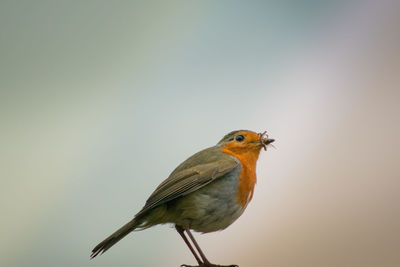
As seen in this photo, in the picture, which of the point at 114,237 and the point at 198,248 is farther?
the point at 198,248

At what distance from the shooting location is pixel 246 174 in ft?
13.4

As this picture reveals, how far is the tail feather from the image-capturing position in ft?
11.6

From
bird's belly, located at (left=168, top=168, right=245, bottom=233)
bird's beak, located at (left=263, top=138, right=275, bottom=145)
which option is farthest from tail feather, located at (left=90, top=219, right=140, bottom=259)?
bird's beak, located at (left=263, top=138, right=275, bottom=145)

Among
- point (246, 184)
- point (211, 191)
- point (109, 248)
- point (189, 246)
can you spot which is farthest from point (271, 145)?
point (109, 248)

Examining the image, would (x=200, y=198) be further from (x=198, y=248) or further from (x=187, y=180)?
(x=198, y=248)

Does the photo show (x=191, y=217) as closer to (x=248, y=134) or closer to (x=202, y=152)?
(x=202, y=152)

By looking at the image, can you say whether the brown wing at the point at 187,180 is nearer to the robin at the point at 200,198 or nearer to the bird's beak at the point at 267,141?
the robin at the point at 200,198

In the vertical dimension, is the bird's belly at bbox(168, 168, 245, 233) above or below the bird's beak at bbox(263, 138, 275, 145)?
below

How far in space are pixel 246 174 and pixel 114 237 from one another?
1.29 meters

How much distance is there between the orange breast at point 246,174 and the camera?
3.97 metres

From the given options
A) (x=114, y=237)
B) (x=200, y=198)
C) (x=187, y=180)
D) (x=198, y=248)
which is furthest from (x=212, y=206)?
(x=114, y=237)

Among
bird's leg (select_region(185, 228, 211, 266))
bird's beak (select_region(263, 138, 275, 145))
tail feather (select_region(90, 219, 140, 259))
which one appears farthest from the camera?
bird's beak (select_region(263, 138, 275, 145))

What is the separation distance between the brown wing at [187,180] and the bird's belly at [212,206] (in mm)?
71

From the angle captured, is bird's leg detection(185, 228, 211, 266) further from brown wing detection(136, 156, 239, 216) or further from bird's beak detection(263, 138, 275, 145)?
bird's beak detection(263, 138, 275, 145)
